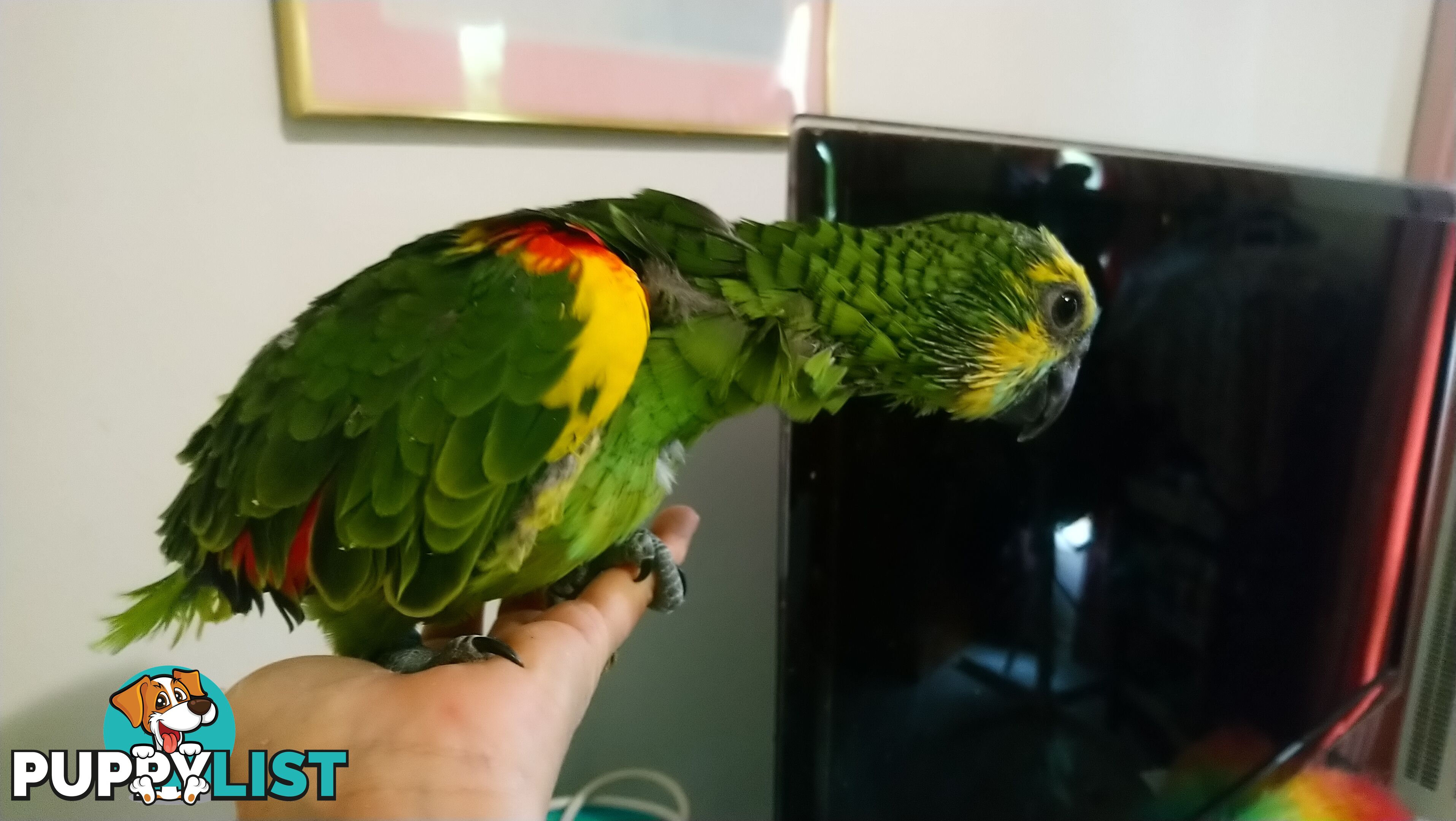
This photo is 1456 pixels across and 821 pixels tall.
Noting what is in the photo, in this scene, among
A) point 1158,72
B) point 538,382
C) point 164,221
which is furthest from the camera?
point 1158,72

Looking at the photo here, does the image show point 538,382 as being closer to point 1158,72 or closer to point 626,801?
point 626,801

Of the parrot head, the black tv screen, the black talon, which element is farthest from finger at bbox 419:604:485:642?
the parrot head

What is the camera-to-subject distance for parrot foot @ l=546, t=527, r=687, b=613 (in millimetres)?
716

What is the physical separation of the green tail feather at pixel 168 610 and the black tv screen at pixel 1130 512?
48 cm

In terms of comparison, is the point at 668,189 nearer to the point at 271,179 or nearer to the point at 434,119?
the point at 434,119

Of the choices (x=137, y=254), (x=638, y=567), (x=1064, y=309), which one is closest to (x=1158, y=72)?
(x=1064, y=309)

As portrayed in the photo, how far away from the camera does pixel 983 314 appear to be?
55 centimetres

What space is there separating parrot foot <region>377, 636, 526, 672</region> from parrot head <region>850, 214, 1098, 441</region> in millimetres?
342

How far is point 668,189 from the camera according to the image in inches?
34.7

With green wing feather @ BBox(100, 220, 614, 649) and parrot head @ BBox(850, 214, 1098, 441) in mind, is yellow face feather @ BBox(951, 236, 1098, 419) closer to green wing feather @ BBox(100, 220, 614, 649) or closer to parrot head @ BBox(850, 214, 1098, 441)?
parrot head @ BBox(850, 214, 1098, 441)

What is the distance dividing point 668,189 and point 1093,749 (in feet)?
2.74

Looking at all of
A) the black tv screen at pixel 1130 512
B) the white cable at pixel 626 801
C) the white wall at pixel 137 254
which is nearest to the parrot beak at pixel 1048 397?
the black tv screen at pixel 1130 512

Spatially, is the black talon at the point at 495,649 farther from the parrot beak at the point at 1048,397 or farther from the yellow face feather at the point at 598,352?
the parrot beak at the point at 1048,397

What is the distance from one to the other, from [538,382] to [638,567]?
30 cm
